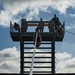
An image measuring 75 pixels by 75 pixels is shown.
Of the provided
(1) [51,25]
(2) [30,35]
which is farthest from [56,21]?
(2) [30,35]

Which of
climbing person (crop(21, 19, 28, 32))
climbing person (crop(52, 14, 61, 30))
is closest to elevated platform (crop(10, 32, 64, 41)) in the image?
climbing person (crop(21, 19, 28, 32))

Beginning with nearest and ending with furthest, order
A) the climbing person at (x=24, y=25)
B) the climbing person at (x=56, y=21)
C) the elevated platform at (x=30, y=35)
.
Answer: the elevated platform at (x=30, y=35) < the climbing person at (x=24, y=25) < the climbing person at (x=56, y=21)

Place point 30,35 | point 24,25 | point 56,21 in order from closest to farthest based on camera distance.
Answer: point 30,35
point 24,25
point 56,21

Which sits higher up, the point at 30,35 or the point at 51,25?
the point at 51,25

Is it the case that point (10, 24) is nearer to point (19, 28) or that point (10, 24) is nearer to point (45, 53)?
point (19, 28)

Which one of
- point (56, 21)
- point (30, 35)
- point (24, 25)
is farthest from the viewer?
point (56, 21)

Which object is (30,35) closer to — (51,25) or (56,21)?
(51,25)

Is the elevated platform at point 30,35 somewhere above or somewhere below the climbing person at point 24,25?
below

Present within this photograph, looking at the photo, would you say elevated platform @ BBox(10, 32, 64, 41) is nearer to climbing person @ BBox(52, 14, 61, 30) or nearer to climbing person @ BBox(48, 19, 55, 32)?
climbing person @ BBox(48, 19, 55, 32)

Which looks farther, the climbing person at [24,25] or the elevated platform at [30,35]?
the climbing person at [24,25]

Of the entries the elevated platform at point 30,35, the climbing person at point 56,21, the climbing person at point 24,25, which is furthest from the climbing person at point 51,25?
the climbing person at point 24,25

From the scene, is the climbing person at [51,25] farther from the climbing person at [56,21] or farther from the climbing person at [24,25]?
the climbing person at [24,25]

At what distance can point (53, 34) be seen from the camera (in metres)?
26.3

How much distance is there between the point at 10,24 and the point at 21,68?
365 centimetres
